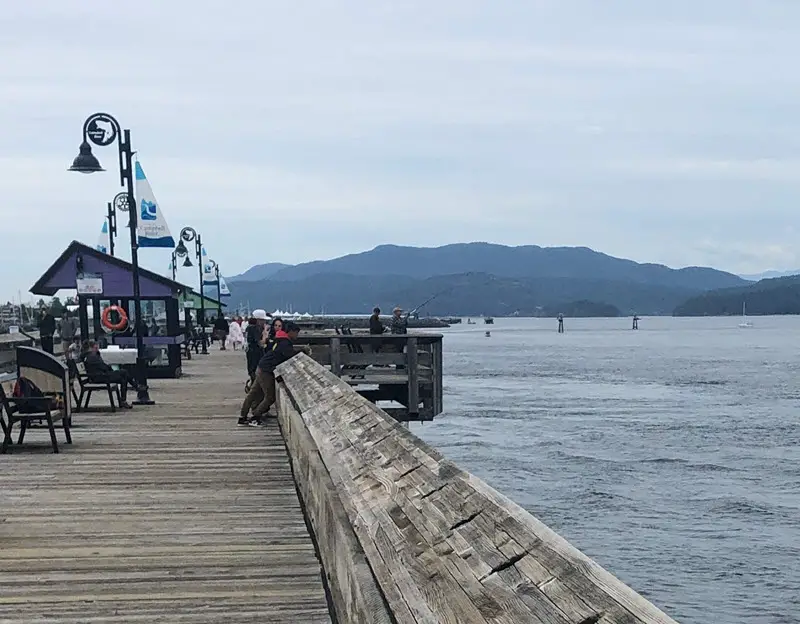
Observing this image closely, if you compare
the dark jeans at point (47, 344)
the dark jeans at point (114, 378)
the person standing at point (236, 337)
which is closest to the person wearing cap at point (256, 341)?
the dark jeans at point (114, 378)

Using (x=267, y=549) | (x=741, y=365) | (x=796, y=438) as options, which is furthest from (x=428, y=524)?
(x=741, y=365)

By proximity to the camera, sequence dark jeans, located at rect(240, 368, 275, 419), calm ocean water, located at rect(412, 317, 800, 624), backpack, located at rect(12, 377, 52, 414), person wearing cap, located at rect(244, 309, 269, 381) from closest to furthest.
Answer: backpack, located at rect(12, 377, 52, 414), dark jeans, located at rect(240, 368, 275, 419), calm ocean water, located at rect(412, 317, 800, 624), person wearing cap, located at rect(244, 309, 269, 381)

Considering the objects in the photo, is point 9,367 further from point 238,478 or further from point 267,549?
point 267,549

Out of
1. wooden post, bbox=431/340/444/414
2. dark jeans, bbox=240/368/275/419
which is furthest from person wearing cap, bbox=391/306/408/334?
dark jeans, bbox=240/368/275/419

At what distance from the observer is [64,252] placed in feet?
74.5

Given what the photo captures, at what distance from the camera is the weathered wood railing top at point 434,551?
238 centimetres

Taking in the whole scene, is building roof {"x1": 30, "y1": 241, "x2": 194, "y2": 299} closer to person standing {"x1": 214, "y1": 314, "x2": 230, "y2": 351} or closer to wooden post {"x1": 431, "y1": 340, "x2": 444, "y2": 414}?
wooden post {"x1": 431, "y1": 340, "x2": 444, "y2": 414}

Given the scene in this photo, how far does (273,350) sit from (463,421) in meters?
23.0

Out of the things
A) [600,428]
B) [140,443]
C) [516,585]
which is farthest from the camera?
[600,428]

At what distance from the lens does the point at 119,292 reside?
23.1m

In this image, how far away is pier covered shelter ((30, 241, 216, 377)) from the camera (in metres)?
22.7

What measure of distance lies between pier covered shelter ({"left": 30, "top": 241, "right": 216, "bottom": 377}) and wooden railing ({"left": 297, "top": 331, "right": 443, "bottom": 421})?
3754 millimetres

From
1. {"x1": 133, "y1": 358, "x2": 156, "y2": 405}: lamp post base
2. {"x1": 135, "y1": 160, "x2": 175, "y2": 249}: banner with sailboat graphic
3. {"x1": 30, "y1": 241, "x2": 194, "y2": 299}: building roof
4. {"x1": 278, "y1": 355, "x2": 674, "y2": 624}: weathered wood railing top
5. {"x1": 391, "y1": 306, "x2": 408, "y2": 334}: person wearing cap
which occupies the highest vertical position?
{"x1": 135, "y1": 160, "x2": 175, "y2": 249}: banner with sailboat graphic

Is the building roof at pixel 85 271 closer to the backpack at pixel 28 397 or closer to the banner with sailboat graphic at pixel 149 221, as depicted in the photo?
the banner with sailboat graphic at pixel 149 221
